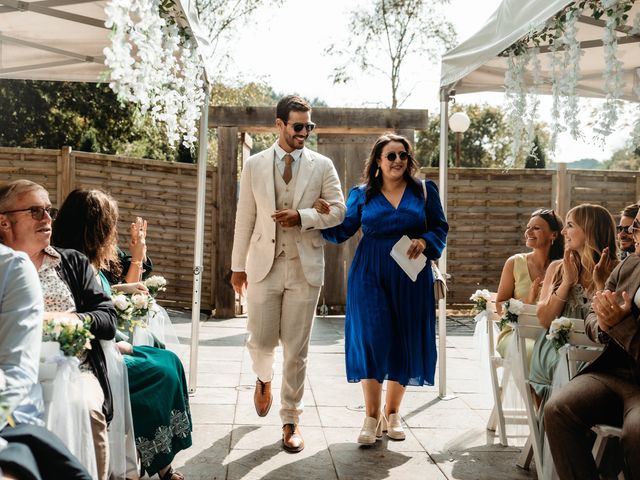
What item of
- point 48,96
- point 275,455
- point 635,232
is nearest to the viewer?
point 635,232

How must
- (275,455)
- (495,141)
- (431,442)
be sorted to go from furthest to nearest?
(495,141) → (431,442) → (275,455)

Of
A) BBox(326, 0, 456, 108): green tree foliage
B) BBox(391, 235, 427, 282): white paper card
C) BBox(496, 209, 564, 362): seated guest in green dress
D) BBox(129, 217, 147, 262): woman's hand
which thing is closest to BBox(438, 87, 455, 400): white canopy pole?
BBox(496, 209, 564, 362): seated guest in green dress

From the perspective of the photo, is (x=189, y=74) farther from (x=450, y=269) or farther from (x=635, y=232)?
(x=450, y=269)

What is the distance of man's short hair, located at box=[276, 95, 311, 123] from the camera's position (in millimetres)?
4754

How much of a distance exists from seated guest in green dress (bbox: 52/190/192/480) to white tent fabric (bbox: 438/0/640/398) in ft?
8.31

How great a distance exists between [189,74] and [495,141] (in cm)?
3342

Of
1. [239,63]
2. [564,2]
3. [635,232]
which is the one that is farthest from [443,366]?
[239,63]

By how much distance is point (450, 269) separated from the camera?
456 inches

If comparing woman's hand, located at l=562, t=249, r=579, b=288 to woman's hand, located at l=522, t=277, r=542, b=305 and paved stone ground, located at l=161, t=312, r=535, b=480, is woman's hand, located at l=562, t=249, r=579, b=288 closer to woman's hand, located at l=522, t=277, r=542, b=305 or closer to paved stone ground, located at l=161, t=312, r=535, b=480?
woman's hand, located at l=522, t=277, r=542, b=305

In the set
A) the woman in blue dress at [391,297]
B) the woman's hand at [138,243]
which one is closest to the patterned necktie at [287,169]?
the woman in blue dress at [391,297]

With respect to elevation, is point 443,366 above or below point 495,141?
below

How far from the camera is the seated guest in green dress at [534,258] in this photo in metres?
5.13

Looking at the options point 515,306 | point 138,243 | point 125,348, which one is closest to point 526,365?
point 515,306

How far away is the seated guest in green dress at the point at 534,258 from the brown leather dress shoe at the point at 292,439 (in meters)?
1.50
